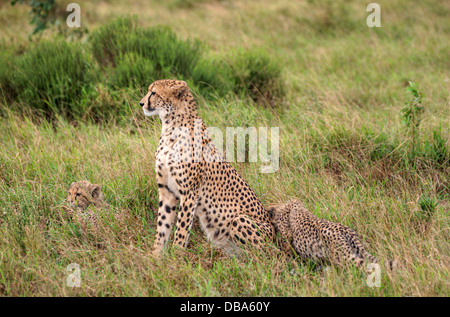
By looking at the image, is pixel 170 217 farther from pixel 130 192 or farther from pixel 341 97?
pixel 341 97

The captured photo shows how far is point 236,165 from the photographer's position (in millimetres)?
4324

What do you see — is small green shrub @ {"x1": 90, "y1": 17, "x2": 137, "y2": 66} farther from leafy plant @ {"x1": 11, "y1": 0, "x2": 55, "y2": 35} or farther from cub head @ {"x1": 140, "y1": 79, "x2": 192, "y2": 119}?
cub head @ {"x1": 140, "y1": 79, "x2": 192, "y2": 119}

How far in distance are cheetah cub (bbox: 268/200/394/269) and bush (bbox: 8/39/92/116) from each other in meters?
2.97

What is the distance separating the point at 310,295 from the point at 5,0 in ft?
34.6

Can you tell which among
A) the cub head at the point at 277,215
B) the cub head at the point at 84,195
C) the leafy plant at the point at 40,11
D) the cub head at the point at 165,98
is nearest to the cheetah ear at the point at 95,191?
the cub head at the point at 84,195

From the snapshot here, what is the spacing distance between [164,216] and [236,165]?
1.14 metres

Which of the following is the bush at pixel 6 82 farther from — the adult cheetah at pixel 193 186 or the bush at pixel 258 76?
the adult cheetah at pixel 193 186

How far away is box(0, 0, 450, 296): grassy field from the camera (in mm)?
2988

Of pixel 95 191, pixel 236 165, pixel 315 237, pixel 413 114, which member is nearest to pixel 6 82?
pixel 95 191

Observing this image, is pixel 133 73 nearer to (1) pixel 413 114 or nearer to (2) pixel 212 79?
(2) pixel 212 79

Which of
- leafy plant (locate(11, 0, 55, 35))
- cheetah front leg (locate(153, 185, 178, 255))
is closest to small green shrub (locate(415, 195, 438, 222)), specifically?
cheetah front leg (locate(153, 185, 178, 255))

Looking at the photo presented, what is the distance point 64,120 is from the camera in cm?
542

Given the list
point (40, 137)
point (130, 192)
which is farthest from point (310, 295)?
point (40, 137)
